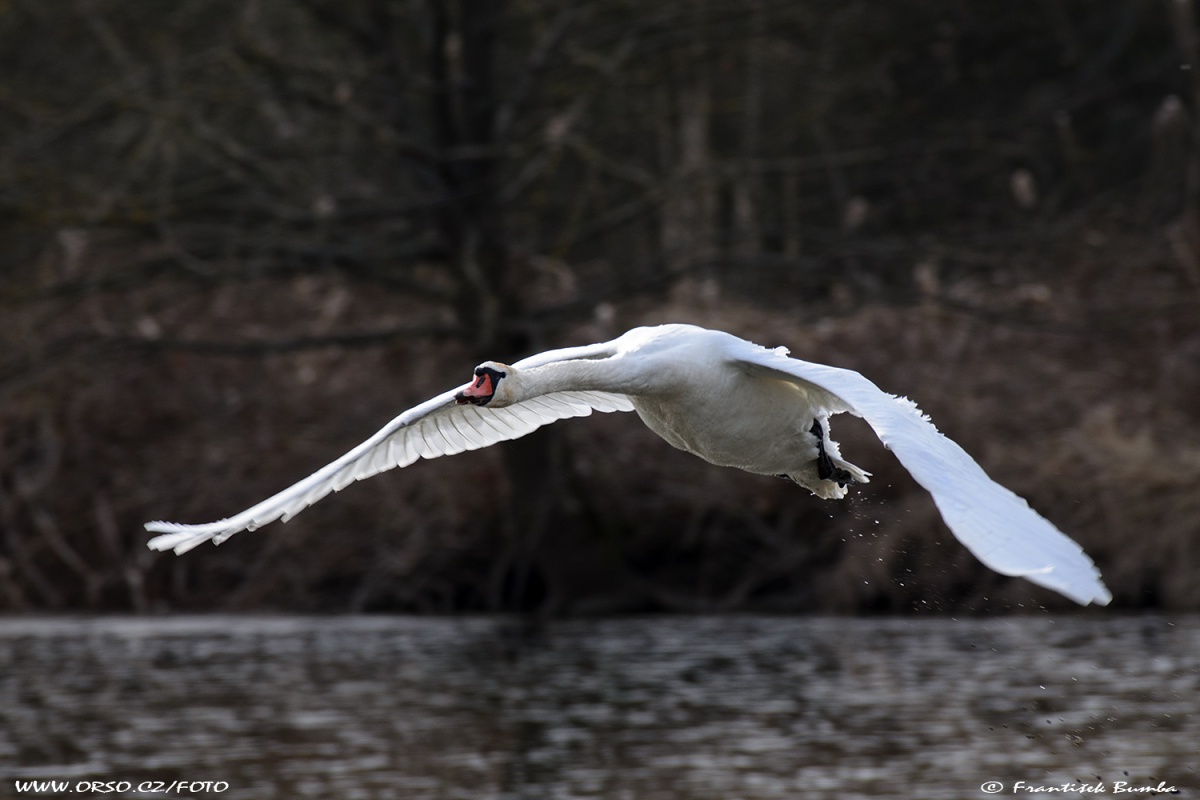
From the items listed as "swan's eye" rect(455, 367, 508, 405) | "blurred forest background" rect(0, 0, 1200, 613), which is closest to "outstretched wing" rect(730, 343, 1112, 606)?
"swan's eye" rect(455, 367, 508, 405)

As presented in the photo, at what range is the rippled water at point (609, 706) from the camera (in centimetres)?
925

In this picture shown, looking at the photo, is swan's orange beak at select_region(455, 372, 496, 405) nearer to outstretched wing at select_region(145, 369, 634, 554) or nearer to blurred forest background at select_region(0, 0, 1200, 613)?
outstretched wing at select_region(145, 369, 634, 554)

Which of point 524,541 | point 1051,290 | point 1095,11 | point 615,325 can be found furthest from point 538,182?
point 1095,11

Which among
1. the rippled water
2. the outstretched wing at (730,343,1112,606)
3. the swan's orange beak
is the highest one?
the swan's orange beak

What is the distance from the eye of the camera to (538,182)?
53.3ft

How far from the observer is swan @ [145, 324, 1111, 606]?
6.02 m

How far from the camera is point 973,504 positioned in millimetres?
5156

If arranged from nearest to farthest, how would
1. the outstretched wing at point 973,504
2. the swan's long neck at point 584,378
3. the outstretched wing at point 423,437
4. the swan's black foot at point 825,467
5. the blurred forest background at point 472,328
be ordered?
the outstretched wing at point 973,504 < the swan's long neck at point 584,378 < the outstretched wing at point 423,437 < the swan's black foot at point 825,467 < the blurred forest background at point 472,328

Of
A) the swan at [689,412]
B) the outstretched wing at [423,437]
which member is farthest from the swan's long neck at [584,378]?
the outstretched wing at [423,437]

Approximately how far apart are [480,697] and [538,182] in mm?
6004

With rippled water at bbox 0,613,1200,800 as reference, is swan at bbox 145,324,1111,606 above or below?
above

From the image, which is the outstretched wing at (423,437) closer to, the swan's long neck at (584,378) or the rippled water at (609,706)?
the swan's long neck at (584,378)

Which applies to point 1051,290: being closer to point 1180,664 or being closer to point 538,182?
point 538,182

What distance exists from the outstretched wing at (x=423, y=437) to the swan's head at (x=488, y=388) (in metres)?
0.16
